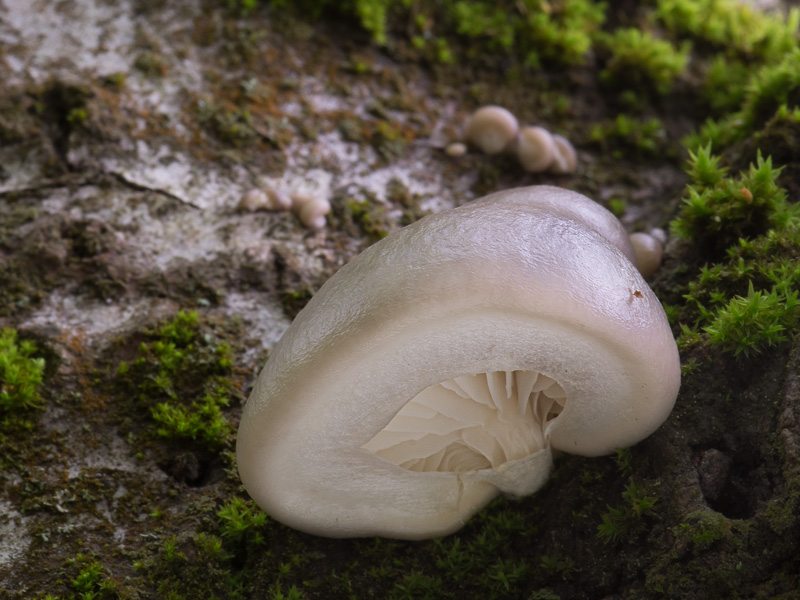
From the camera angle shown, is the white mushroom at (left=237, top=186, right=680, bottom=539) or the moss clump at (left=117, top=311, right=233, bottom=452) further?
the moss clump at (left=117, top=311, right=233, bottom=452)

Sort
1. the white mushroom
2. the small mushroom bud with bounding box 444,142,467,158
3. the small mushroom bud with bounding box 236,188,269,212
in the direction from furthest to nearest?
the small mushroom bud with bounding box 444,142,467,158
the small mushroom bud with bounding box 236,188,269,212
the white mushroom

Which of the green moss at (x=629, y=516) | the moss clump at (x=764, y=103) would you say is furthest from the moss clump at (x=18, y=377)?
the moss clump at (x=764, y=103)

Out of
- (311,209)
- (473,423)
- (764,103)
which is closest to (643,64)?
(764,103)

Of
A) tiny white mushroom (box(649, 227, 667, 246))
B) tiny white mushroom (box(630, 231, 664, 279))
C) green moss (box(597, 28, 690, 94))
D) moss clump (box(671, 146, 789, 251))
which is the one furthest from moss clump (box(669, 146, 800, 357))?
green moss (box(597, 28, 690, 94))

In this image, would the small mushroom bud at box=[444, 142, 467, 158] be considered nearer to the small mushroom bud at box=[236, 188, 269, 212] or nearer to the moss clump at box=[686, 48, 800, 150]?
the small mushroom bud at box=[236, 188, 269, 212]

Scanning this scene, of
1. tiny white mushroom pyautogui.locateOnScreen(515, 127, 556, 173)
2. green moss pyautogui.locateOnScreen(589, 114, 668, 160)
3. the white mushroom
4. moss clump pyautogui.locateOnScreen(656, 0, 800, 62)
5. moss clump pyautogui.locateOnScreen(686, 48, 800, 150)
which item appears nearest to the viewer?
the white mushroom

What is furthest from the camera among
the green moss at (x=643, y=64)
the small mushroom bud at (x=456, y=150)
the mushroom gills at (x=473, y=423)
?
the green moss at (x=643, y=64)

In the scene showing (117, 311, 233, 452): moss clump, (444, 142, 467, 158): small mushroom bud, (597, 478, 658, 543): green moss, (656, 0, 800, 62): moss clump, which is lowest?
(117, 311, 233, 452): moss clump

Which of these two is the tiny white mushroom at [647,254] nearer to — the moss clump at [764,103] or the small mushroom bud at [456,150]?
the moss clump at [764,103]
